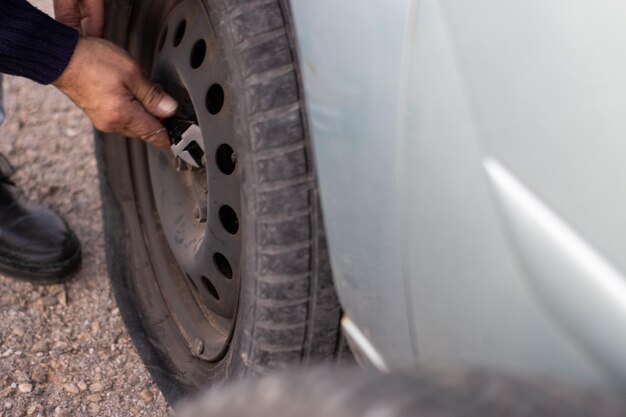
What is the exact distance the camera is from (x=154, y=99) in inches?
73.6

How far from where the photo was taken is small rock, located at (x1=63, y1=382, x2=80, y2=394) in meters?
2.18

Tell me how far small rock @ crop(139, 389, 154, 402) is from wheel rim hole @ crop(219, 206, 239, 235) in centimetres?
65

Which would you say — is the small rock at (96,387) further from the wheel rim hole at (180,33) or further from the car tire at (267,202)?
the wheel rim hole at (180,33)

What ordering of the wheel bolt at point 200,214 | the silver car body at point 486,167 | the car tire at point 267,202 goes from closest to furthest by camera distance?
1. the silver car body at point 486,167
2. the car tire at point 267,202
3. the wheel bolt at point 200,214

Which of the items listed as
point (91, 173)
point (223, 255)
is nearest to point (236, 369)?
point (223, 255)

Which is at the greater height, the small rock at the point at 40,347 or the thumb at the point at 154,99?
the thumb at the point at 154,99

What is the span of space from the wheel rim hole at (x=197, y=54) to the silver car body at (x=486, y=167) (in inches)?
19.4

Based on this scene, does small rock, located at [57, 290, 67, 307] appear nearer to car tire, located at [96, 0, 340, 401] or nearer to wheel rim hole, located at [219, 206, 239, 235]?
car tire, located at [96, 0, 340, 401]

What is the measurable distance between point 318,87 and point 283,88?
0.43 feet

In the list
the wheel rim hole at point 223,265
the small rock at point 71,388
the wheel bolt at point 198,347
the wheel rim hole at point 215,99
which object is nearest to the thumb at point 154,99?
the wheel rim hole at point 215,99

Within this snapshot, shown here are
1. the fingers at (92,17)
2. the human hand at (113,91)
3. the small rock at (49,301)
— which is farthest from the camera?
the small rock at (49,301)

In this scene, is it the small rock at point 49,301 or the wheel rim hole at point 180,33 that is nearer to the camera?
the wheel rim hole at point 180,33

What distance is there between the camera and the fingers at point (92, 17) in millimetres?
2031

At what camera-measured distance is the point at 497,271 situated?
3.44 ft
